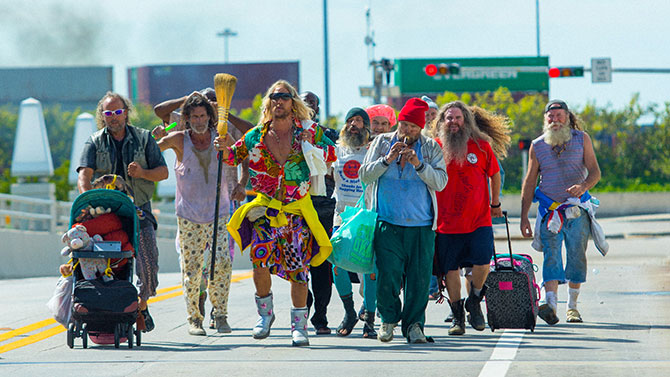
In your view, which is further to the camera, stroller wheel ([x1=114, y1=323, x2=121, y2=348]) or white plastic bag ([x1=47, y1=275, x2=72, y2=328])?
white plastic bag ([x1=47, y1=275, x2=72, y2=328])

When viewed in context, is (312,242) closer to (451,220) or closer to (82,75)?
(451,220)

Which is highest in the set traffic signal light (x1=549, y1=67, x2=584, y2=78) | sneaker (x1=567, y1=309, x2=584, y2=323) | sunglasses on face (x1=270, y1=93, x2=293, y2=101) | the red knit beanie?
traffic signal light (x1=549, y1=67, x2=584, y2=78)

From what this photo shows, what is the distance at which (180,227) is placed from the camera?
10297mm

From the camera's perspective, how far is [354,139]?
10.4 metres

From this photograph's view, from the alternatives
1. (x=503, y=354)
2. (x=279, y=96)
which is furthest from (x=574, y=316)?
(x=279, y=96)

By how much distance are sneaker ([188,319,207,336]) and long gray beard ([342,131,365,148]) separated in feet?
6.41

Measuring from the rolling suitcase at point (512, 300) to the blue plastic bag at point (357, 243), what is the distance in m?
1.13

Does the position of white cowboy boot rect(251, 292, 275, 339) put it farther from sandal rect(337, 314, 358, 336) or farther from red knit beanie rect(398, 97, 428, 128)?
red knit beanie rect(398, 97, 428, 128)

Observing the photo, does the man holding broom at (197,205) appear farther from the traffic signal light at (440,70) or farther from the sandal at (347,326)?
the traffic signal light at (440,70)

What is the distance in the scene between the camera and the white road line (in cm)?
760

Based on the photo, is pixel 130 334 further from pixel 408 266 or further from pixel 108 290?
pixel 408 266

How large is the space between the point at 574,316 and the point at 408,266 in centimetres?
202

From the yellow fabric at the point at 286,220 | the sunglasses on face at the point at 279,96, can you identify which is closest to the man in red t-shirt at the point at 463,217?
the yellow fabric at the point at 286,220

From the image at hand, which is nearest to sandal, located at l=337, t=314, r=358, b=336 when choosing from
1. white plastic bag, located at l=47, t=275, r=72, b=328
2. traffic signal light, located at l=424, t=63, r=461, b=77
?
white plastic bag, located at l=47, t=275, r=72, b=328
